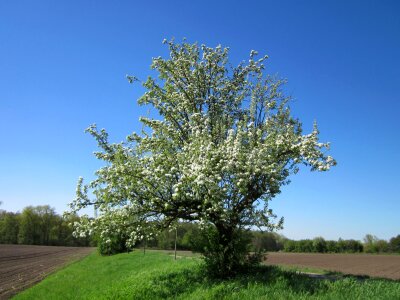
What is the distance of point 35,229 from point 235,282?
15176cm

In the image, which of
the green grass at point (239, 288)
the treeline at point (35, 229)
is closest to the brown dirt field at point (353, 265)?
the green grass at point (239, 288)

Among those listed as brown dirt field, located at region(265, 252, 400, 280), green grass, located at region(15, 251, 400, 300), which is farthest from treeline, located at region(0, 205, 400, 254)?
green grass, located at region(15, 251, 400, 300)

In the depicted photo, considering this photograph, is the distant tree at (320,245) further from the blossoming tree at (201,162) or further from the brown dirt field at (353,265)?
the blossoming tree at (201,162)

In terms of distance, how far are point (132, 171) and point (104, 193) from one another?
5.97 feet

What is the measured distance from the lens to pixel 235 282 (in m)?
16.7

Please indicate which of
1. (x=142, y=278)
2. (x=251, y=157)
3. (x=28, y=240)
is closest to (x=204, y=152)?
(x=251, y=157)

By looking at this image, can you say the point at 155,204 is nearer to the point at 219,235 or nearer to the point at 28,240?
the point at 219,235

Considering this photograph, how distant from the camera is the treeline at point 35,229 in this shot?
146 meters

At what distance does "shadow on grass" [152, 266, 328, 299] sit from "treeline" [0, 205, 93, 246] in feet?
439

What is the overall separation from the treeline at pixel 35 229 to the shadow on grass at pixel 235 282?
5263 inches

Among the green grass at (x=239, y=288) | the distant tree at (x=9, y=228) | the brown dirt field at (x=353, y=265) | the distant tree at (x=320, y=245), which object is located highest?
the distant tree at (x=9, y=228)

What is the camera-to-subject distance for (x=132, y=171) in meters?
18.0

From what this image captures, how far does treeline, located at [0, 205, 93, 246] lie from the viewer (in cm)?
14612

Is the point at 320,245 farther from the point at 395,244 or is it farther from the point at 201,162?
the point at 201,162
